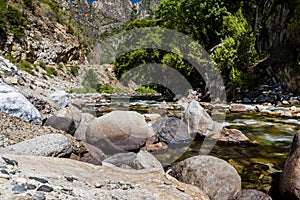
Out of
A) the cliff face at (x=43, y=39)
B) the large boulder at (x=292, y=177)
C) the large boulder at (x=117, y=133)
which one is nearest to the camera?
the large boulder at (x=292, y=177)

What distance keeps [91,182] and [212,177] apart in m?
1.64

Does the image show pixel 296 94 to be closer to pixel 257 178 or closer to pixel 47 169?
pixel 257 178

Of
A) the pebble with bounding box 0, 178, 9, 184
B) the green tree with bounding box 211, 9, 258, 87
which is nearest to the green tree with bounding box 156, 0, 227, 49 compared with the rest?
the green tree with bounding box 211, 9, 258, 87

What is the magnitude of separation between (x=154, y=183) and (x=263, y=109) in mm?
9930

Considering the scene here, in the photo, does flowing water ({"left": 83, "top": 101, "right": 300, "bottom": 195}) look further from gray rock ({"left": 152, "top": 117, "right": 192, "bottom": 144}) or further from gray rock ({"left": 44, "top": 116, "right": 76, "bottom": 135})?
gray rock ({"left": 44, "top": 116, "right": 76, "bottom": 135})

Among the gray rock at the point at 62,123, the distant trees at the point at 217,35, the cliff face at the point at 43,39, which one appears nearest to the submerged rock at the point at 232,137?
the gray rock at the point at 62,123

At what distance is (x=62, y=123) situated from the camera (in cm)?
575

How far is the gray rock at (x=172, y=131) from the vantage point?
6.36 meters

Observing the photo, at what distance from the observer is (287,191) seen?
326 centimetres

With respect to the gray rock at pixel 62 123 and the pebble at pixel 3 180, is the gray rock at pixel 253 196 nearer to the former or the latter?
the pebble at pixel 3 180

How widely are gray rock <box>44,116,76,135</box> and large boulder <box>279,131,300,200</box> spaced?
4316 mm

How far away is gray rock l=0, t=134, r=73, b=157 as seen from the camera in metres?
3.41

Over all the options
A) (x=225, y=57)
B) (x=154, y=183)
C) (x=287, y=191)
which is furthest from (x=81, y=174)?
(x=225, y=57)

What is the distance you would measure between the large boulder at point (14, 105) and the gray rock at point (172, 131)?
9.59 feet
